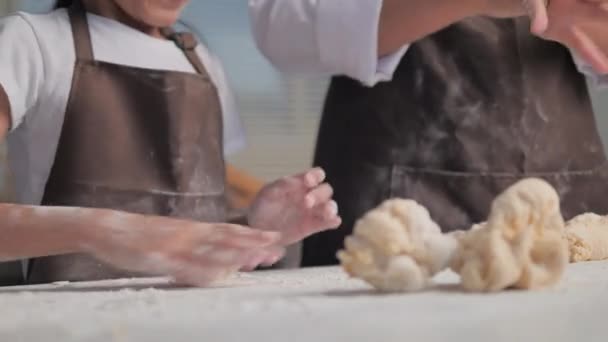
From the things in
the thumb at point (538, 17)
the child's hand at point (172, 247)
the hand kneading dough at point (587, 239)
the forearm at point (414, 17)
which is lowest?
the hand kneading dough at point (587, 239)

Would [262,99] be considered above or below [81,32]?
below

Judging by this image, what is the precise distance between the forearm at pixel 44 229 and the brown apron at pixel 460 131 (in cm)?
39

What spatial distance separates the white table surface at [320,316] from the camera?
1.22 feet

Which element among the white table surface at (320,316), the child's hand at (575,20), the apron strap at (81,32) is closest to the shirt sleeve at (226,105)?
the apron strap at (81,32)

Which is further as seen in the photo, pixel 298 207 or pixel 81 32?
pixel 81 32

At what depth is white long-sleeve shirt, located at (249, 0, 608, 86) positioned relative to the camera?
2.78 ft

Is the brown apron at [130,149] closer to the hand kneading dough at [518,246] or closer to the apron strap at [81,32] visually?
the apron strap at [81,32]

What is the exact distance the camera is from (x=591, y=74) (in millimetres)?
949

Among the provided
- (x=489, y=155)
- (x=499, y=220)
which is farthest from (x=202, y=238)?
(x=489, y=155)

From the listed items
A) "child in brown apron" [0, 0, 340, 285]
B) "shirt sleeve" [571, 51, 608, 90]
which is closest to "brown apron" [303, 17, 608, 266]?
"shirt sleeve" [571, 51, 608, 90]

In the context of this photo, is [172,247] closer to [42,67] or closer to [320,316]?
[320,316]

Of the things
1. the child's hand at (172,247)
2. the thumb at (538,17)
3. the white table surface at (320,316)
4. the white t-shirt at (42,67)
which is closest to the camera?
the white table surface at (320,316)

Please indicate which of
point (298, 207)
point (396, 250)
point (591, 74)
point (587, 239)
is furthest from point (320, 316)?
point (591, 74)

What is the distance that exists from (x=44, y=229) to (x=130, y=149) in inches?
10.4
